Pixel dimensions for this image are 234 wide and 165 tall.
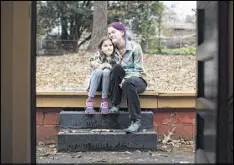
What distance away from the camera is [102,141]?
5.77 meters

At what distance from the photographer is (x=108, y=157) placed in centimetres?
552

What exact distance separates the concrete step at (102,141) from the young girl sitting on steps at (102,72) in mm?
346

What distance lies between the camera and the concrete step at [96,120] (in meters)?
6.00

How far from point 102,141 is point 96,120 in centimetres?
33

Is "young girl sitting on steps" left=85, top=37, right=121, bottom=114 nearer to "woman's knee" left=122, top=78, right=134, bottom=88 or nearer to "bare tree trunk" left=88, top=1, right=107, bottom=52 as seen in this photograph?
"woman's knee" left=122, top=78, right=134, bottom=88

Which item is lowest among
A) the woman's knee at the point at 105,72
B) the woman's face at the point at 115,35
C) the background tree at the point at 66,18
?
the woman's knee at the point at 105,72

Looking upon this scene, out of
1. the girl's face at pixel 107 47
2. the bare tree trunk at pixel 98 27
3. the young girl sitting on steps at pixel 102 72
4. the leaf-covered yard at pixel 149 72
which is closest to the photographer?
the young girl sitting on steps at pixel 102 72

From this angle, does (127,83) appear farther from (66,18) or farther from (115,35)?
(66,18)

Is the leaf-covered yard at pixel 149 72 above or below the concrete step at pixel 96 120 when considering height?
above

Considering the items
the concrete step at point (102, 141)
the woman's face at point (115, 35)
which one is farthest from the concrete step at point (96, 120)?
the woman's face at point (115, 35)

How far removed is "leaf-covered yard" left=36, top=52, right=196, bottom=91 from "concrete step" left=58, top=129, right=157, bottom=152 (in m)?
2.10

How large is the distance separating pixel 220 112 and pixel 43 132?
3.69 meters

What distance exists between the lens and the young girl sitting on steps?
598cm

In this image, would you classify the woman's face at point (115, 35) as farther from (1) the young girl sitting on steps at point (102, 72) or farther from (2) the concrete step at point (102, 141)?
(2) the concrete step at point (102, 141)
